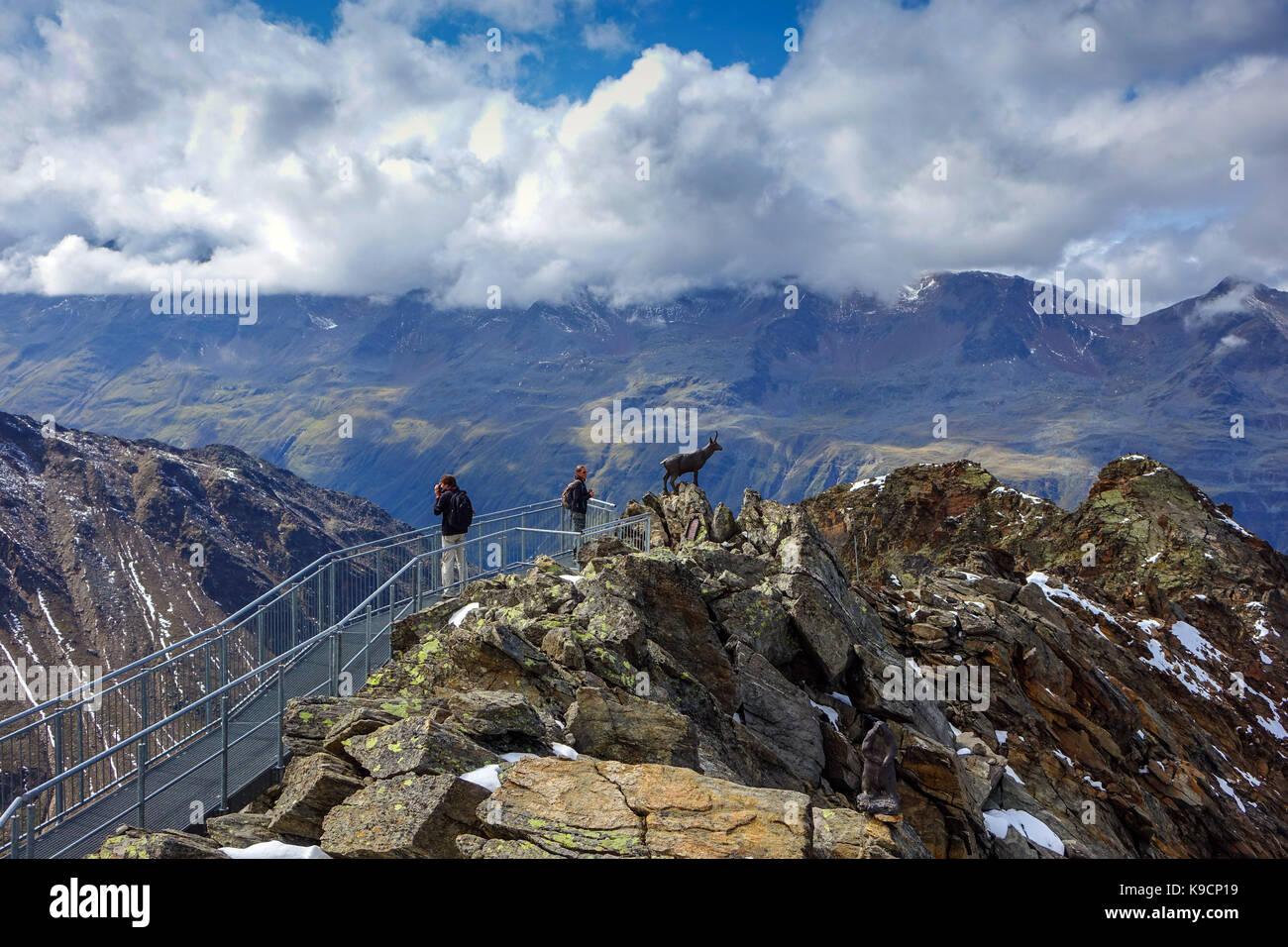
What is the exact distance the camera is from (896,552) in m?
54.7

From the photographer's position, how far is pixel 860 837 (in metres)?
9.11

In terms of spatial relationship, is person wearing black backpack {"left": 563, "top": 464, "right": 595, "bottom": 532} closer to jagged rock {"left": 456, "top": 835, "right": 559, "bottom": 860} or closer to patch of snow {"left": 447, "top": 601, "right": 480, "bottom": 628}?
patch of snow {"left": 447, "top": 601, "right": 480, "bottom": 628}

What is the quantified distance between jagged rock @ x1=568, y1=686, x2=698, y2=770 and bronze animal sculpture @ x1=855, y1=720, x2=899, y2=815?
2.35m

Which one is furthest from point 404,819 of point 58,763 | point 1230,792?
A: point 1230,792

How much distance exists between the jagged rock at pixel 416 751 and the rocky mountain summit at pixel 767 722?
33mm

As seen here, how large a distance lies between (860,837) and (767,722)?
7300 mm

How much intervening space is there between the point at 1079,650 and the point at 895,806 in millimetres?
23385

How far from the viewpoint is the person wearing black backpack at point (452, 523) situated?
23.8 metres

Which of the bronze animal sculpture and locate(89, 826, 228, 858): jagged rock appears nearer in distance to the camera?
locate(89, 826, 228, 858): jagged rock

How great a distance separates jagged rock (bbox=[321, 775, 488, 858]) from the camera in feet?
27.7

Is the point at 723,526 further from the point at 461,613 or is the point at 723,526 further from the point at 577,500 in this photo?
the point at 461,613

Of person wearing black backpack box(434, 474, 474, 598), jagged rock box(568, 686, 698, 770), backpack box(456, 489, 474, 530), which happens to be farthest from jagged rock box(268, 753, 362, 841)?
backpack box(456, 489, 474, 530)

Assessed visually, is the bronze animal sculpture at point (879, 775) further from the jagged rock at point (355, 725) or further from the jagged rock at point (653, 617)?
the jagged rock at point (355, 725)
